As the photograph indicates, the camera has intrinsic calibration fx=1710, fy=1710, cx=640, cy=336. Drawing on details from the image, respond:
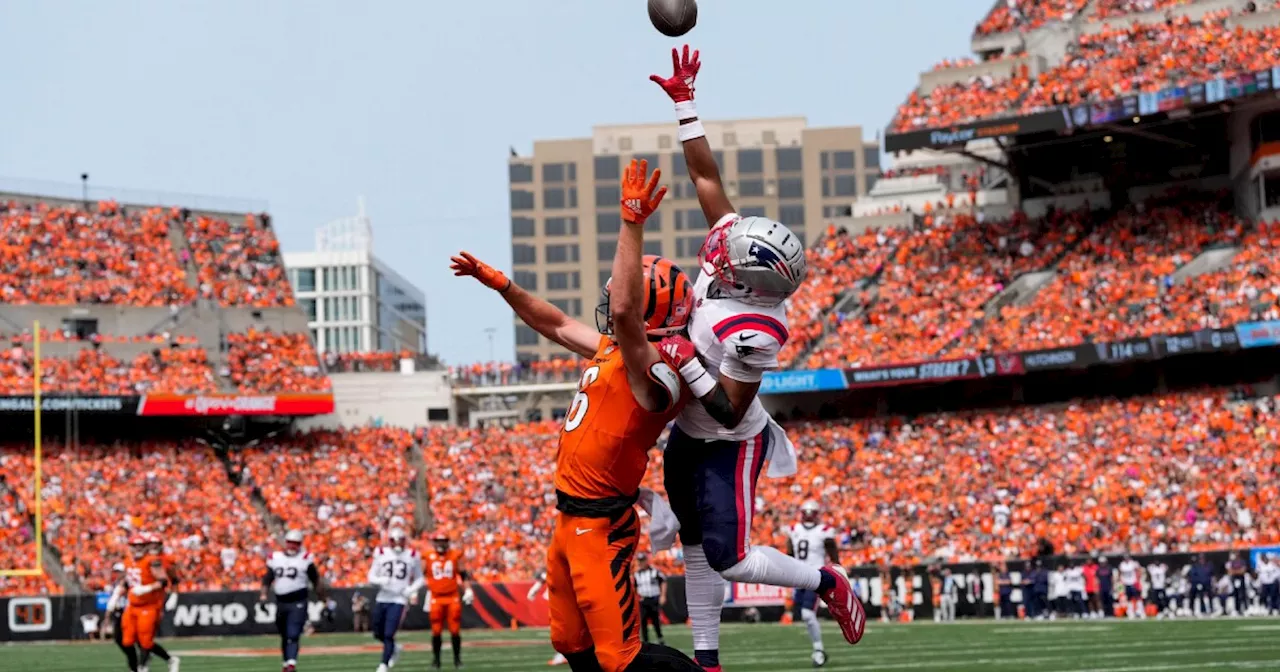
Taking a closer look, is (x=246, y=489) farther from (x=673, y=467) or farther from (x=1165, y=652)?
(x=673, y=467)

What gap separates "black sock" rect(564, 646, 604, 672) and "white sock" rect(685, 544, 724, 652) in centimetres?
59

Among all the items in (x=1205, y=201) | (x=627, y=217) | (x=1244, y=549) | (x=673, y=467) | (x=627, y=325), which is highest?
(x=1205, y=201)

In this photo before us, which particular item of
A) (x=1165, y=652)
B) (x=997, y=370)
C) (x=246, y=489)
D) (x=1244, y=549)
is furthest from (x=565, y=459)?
(x=246, y=489)

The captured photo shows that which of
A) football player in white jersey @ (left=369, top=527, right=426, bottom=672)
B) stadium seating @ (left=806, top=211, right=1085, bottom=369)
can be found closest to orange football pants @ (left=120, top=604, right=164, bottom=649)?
football player in white jersey @ (left=369, top=527, right=426, bottom=672)

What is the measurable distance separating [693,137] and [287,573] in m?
9.25

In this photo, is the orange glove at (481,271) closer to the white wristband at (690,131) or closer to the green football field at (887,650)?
the white wristband at (690,131)

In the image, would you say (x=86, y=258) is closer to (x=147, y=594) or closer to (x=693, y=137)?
(x=147, y=594)

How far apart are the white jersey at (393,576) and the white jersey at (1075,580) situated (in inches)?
557

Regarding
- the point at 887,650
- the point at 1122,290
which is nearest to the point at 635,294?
the point at 887,650

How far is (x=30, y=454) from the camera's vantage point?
38906mm

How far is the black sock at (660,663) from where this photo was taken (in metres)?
7.60

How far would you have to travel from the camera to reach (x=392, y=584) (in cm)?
1814

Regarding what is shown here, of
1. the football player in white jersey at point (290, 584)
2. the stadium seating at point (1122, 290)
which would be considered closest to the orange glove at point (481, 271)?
the football player in white jersey at point (290, 584)

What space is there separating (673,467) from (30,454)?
33.8 m
